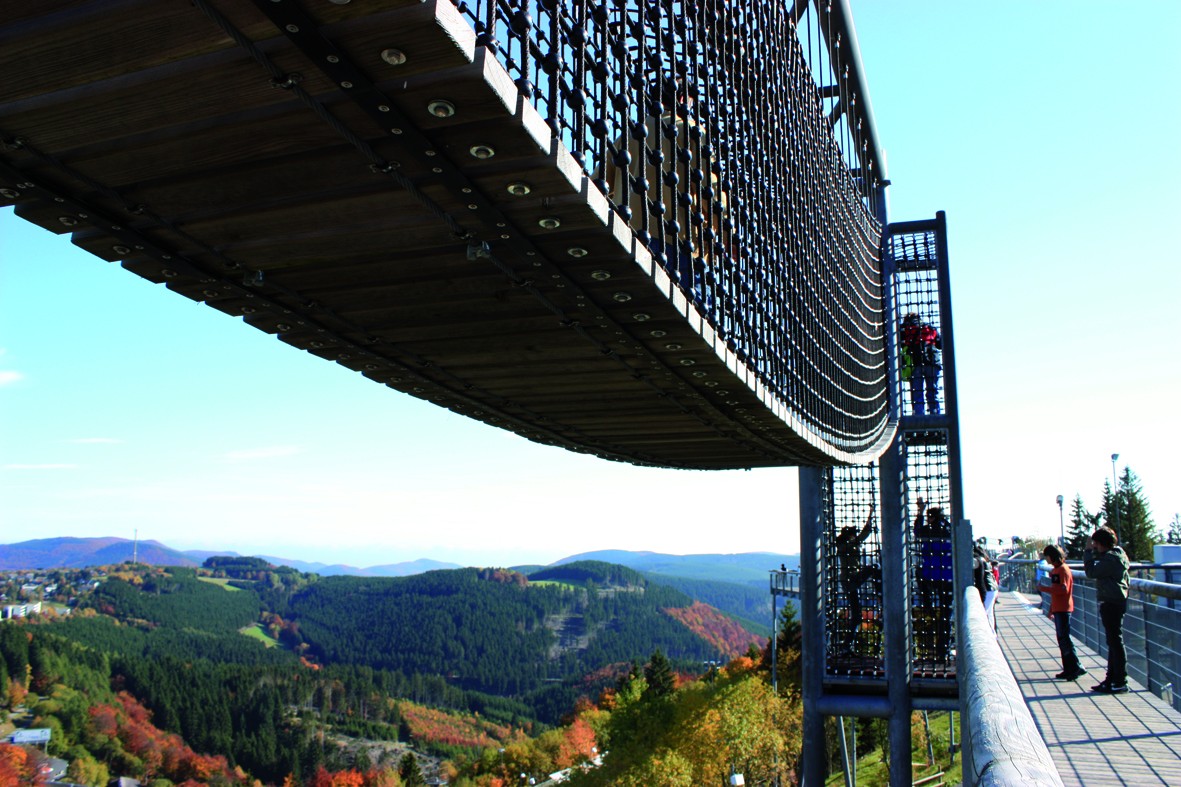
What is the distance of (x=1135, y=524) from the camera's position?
142ft

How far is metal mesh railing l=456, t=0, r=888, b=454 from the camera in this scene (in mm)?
2914

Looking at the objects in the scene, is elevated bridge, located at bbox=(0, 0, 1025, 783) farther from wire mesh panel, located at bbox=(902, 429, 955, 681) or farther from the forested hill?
the forested hill

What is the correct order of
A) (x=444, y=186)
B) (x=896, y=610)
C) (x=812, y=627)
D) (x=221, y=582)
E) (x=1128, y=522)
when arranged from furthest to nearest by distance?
1. (x=221, y=582)
2. (x=1128, y=522)
3. (x=812, y=627)
4. (x=896, y=610)
5. (x=444, y=186)

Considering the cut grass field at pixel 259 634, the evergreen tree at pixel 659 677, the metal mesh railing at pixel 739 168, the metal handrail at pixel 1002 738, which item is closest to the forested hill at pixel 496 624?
the cut grass field at pixel 259 634

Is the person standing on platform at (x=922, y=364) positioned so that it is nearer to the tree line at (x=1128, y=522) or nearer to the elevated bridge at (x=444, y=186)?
the elevated bridge at (x=444, y=186)

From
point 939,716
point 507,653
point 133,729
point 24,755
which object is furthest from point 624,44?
point 507,653

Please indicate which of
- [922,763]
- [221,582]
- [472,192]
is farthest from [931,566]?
[221,582]

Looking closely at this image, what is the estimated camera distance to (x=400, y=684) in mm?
117188

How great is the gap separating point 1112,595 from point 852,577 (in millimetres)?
6594

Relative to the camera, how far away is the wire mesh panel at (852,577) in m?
12.4

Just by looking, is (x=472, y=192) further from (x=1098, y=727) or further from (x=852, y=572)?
(x=852, y=572)

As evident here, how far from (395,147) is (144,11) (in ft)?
2.03

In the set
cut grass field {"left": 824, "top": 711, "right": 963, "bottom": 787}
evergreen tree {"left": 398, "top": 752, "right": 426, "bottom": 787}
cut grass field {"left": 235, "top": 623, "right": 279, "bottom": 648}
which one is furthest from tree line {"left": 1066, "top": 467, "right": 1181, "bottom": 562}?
cut grass field {"left": 235, "top": 623, "right": 279, "bottom": 648}

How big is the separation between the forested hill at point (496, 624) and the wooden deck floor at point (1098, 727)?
133 m
